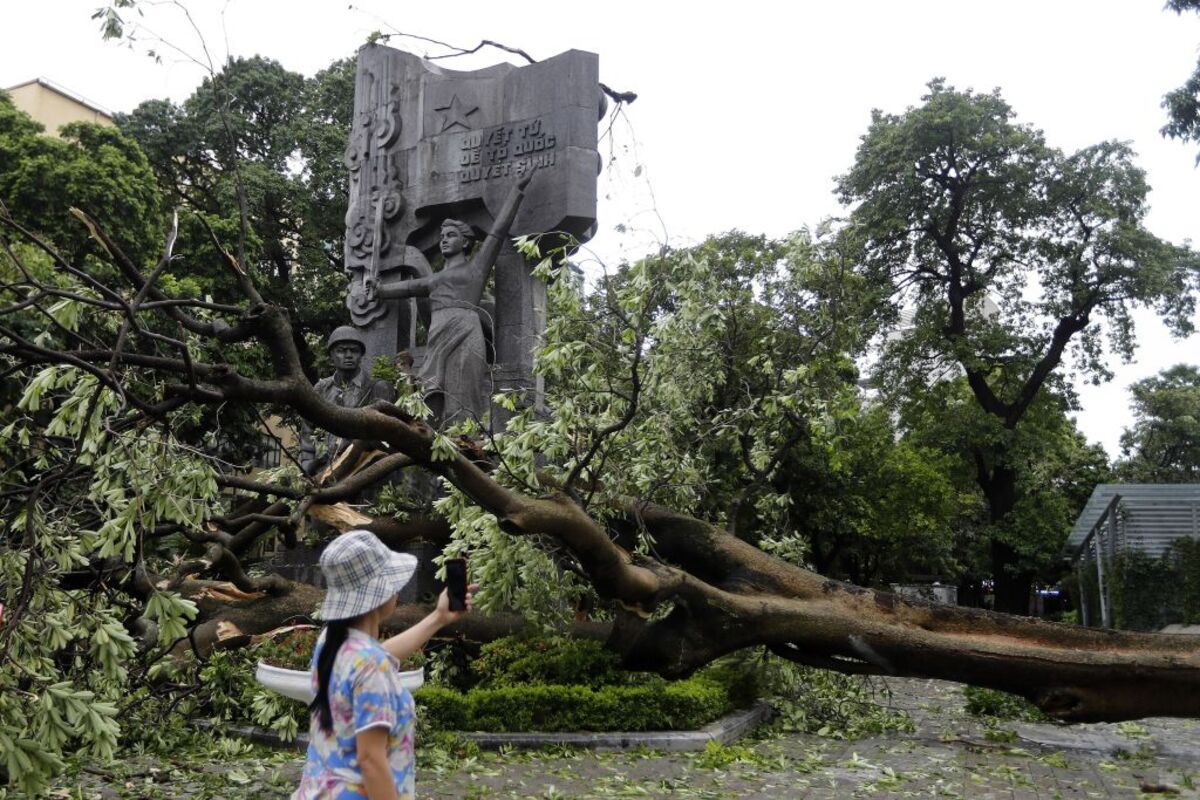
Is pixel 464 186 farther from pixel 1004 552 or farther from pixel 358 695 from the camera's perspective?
pixel 1004 552

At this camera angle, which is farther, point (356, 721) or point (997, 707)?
point (997, 707)

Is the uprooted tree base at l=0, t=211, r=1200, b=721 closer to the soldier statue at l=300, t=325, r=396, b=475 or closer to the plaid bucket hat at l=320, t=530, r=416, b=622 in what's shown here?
the plaid bucket hat at l=320, t=530, r=416, b=622

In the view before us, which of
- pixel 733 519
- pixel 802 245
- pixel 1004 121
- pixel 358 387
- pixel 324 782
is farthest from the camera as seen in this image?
pixel 1004 121

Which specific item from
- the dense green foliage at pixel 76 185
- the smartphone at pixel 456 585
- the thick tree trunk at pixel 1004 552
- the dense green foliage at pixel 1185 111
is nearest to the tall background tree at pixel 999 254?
the thick tree trunk at pixel 1004 552

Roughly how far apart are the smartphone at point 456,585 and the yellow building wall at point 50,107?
106ft

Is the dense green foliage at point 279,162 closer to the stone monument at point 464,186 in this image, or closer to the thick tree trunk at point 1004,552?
the stone monument at point 464,186

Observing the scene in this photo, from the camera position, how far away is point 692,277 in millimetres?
8484

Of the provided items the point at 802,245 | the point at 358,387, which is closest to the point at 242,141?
the point at 358,387

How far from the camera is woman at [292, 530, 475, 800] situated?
284cm

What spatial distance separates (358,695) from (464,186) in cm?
1197

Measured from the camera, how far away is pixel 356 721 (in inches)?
112

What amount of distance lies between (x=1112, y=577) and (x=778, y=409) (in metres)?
15.5

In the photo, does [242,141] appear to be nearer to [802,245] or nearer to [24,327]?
[24,327]

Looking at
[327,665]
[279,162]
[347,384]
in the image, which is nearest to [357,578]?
[327,665]
